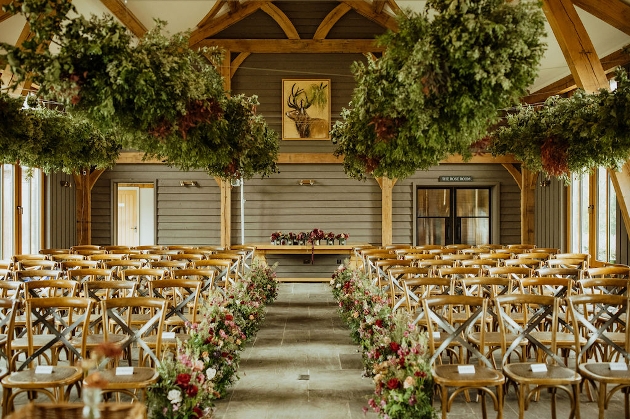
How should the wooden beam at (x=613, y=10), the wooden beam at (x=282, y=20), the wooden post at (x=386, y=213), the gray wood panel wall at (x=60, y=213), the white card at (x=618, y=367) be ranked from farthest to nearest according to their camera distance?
the wooden beam at (x=282, y=20) → the wooden post at (x=386, y=213) → the gray wood panel wall at (x=60, y=213) → the wooden beam at (x=613, y=10) → the white card at (x=618, y=367)

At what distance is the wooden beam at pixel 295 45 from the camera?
1503cm

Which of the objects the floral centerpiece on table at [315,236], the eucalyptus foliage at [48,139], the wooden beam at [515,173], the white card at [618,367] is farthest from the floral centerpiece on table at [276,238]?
the white card at [618,367]

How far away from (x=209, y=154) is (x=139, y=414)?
16.3ft

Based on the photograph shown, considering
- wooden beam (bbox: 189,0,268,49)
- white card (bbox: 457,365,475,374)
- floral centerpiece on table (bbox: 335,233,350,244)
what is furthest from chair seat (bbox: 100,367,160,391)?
wooden beam (bbox: 189,0,268,49)

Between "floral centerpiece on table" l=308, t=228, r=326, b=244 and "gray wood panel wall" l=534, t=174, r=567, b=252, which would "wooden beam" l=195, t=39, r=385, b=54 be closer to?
"floral centerpiece on table" l=308, t=228, r=326, b=244

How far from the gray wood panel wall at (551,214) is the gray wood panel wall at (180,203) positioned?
810cm

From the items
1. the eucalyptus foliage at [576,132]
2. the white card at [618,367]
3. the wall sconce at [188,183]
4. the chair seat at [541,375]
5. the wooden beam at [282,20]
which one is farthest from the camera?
the wall sconce at [188,183]

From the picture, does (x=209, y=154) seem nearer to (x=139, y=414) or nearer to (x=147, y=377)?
(x=147, y=377)

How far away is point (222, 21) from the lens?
15133 mm

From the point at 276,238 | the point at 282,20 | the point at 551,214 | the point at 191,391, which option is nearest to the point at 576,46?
the point at 551,214

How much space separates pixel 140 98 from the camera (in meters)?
4.81

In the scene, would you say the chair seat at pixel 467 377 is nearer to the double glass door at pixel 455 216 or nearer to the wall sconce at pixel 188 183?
the double glass door at pixel 455 216

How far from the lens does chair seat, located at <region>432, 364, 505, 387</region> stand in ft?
13.3

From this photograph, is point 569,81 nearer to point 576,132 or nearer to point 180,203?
point 576,132
